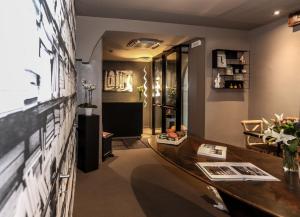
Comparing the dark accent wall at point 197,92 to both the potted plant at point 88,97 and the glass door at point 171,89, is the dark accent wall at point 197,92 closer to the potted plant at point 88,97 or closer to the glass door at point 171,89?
the glass door at point 171,89

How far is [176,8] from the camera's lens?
3938 mm

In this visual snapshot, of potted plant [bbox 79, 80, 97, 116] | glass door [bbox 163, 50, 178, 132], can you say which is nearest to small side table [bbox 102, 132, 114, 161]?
potted plant [bbox 79, 80, 97, 116]

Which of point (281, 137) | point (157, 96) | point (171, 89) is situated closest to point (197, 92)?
point (171, 89)

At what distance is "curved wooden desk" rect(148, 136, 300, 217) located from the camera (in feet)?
4.12

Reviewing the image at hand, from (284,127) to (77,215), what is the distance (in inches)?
88.3

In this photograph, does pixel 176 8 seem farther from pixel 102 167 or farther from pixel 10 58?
pixel 10 58

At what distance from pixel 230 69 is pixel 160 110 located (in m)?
3.11

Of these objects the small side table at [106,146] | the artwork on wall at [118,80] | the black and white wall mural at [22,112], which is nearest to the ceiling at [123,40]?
the artwork on wall at [118,80]

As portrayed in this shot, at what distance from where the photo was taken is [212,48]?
16.6 feet

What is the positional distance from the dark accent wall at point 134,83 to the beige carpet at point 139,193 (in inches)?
179

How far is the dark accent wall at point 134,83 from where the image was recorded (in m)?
8.89

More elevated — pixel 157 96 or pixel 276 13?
pixel 276 13

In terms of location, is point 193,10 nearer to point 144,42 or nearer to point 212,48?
point 212,48

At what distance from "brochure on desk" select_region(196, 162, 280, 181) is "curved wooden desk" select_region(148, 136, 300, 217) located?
0.16 feet
